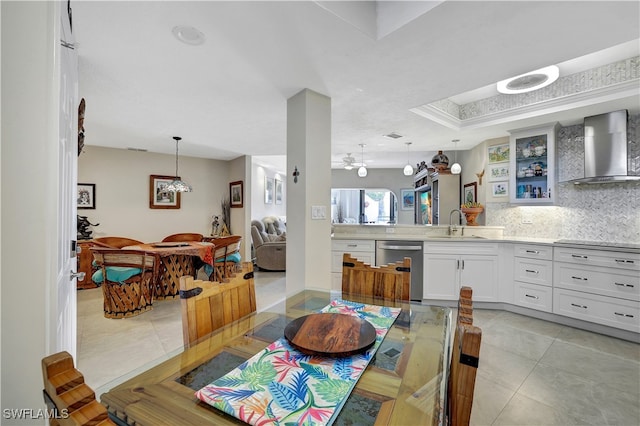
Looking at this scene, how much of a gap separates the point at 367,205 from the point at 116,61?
8.36 metres

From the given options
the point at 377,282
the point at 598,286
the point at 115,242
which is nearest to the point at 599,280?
the point at 598,286

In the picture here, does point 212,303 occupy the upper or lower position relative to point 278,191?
lower

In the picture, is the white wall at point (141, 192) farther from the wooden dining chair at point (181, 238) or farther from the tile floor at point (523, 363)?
the tile floor at point (523, 363)

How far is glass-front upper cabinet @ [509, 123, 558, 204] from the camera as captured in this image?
3.51 metres

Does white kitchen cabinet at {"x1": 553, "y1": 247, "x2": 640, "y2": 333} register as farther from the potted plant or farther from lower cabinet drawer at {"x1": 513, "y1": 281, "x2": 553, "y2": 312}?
the potted plant

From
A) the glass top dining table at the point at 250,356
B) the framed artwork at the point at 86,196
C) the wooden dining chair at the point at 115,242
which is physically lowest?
the glass top dining table at the point at 250,356

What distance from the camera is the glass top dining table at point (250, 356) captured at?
69 centimetres

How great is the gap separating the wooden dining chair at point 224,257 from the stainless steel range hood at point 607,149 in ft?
14.5

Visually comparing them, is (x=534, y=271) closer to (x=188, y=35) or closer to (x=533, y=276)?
(x=533, y=276)

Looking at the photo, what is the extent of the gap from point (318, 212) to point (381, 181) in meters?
7.05

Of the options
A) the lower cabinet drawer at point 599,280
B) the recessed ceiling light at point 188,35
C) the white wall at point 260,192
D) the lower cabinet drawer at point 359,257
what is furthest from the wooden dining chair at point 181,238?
the lower cabinet drawer at point 599,280

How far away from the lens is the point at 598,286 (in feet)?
9.43

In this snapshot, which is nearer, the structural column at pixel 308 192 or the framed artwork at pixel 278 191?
the structural column at pixel 308 192

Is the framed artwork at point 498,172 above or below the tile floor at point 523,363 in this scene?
above
